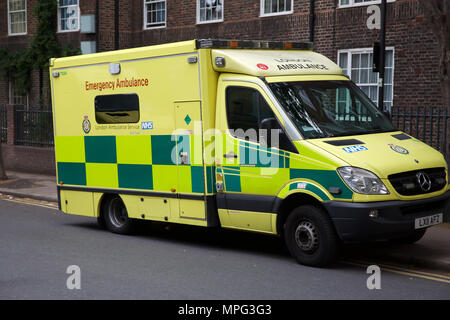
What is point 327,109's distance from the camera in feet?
28.1

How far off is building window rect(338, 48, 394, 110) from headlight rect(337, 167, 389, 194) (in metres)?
8.77

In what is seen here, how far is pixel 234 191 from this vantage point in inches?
348

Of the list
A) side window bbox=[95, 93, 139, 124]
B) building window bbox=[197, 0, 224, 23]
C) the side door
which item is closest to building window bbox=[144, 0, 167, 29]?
building window bbox=[197, 0, 224, 23]

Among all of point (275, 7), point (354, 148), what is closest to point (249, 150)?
point (354, 148)

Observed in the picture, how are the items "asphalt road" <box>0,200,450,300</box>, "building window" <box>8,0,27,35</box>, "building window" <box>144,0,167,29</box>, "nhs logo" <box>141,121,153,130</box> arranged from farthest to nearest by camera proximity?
"building window" <box>8,0,27,35</box> → "building window" <box>144,0,167,29</box> → "nhs logo" <box>141,121,153,130</box> → "asphalt road" <box>0,200,450,300</box>

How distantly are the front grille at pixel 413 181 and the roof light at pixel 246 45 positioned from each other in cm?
278

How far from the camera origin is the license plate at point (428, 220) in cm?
793

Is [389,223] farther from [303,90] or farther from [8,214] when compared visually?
[8,214]

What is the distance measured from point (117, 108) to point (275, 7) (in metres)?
9.27

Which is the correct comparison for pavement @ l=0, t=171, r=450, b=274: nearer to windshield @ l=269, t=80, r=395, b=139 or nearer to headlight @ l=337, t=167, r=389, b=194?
headlight @ l=337, t=167, r=389, b=194

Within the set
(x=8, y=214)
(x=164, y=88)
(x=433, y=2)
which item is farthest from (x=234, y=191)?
(x=8, y=214)

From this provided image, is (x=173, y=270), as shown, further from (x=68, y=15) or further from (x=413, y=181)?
(x=68, y=15)

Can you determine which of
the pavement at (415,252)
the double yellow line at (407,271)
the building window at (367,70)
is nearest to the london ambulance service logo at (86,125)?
the pavement at (415,252)

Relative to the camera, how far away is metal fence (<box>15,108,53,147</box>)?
19.7 m
